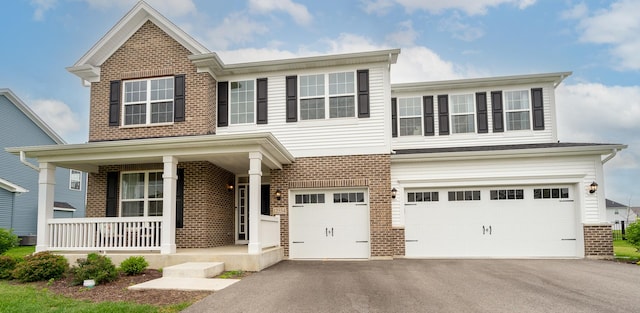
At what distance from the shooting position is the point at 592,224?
38.2 feet

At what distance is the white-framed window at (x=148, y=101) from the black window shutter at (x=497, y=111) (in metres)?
10.9

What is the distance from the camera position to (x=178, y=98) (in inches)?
502

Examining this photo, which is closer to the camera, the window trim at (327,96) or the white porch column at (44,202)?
the white porch column at (44,202)

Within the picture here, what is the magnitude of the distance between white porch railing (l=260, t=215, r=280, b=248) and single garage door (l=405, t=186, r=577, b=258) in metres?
3.87

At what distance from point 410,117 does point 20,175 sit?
67.2 feet

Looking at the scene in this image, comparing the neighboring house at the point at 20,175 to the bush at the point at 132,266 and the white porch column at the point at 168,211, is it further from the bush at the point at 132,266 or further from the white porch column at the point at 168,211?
the bush at the point at 132,266

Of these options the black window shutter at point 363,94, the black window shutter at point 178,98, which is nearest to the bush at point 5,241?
the black window shutter at point 178,98

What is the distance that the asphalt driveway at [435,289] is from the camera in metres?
5.98

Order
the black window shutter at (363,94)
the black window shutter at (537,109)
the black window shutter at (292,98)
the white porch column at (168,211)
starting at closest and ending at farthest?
the white porch column at (168,211) → the black window shutter at (363,94) → the black window shutter at (292,98) → the black window shutter at (537,109)

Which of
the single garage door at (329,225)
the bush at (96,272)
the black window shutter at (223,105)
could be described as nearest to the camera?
the bush at (96,272)

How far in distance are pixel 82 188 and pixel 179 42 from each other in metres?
18.1

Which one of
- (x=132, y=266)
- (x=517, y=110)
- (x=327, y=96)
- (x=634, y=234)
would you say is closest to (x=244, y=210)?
(x=327, y=96)

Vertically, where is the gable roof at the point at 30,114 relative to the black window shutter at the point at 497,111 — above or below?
above

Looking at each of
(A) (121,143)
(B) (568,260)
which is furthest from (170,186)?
(B) (568,260)
